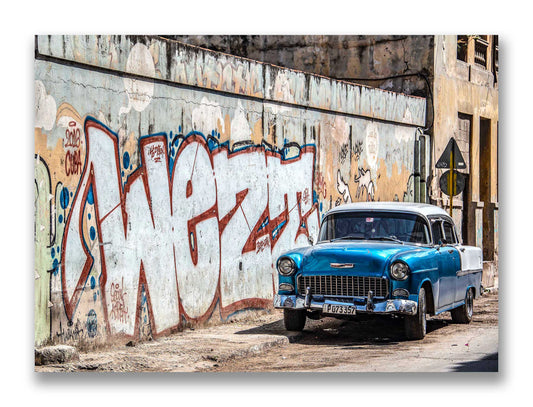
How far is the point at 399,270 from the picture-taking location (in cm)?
888

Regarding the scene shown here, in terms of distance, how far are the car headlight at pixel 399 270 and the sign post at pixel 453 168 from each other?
398cm

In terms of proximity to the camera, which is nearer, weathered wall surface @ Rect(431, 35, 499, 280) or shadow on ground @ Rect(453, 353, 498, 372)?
shadow on ground @ Rect(453, 353, 498, 372)

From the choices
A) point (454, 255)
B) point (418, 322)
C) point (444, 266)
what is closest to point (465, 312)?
point (454, 255)

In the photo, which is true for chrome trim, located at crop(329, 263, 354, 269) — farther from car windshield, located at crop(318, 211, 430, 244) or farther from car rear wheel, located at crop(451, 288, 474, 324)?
car rear wheel, located at crop(451, 288, 474, 324)

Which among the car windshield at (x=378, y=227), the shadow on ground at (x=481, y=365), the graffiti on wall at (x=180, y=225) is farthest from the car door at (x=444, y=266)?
the graffiti on wall at (x=180, y=225)

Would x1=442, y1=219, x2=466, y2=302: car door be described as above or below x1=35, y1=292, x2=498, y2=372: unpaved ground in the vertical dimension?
above

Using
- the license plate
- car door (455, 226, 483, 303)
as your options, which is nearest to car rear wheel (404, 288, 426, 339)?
the license plate

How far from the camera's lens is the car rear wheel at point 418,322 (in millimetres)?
9156

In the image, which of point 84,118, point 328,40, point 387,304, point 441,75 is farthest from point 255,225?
point 441,75

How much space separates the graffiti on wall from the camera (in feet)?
26.7

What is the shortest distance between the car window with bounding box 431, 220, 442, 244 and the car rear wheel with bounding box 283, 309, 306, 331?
1.61 metres

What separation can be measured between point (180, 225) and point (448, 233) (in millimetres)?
3036

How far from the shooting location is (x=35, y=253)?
7320 millimetres

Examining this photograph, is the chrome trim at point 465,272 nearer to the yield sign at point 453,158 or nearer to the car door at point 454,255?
the car door at point 454,255
